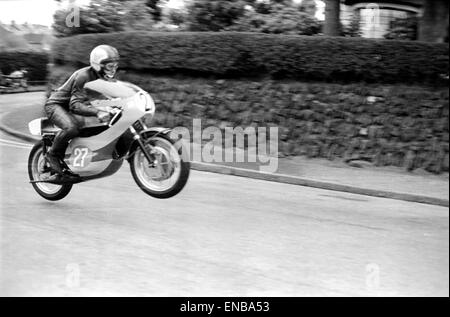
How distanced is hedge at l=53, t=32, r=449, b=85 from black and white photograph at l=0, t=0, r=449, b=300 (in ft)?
0.09

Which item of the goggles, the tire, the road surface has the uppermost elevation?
the goggles

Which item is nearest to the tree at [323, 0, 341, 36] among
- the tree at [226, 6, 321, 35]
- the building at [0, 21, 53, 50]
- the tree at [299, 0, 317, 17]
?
the tree at [226, 6, 321, 35]

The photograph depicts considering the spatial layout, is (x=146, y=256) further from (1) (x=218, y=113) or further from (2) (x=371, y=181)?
(1) (x=218, y=113)

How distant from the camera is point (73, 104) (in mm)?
6996

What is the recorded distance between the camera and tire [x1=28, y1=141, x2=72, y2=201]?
766 centimetres

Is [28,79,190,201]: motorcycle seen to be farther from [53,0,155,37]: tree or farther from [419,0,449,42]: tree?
[53,0,155,37]: tree

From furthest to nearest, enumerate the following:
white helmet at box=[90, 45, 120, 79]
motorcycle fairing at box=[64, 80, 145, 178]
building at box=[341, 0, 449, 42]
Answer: building at box=[341, 0, 449, 42] → motorcycle fairing at box=[64, 80, 145, 178] → white helmet at box=[90, 45, 120, 79]

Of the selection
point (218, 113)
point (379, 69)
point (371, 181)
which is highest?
point (379, 69)

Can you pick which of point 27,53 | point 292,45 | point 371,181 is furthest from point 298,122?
point 27,53

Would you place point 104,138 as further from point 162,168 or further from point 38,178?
point 38,178

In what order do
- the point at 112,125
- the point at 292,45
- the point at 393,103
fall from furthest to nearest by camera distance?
the point at 292,45 < the point at 393,103 < the point at 112,125

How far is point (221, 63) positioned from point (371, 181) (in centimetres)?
448

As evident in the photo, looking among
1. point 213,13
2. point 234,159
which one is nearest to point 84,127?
point 234,159

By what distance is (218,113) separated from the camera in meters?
14.1
